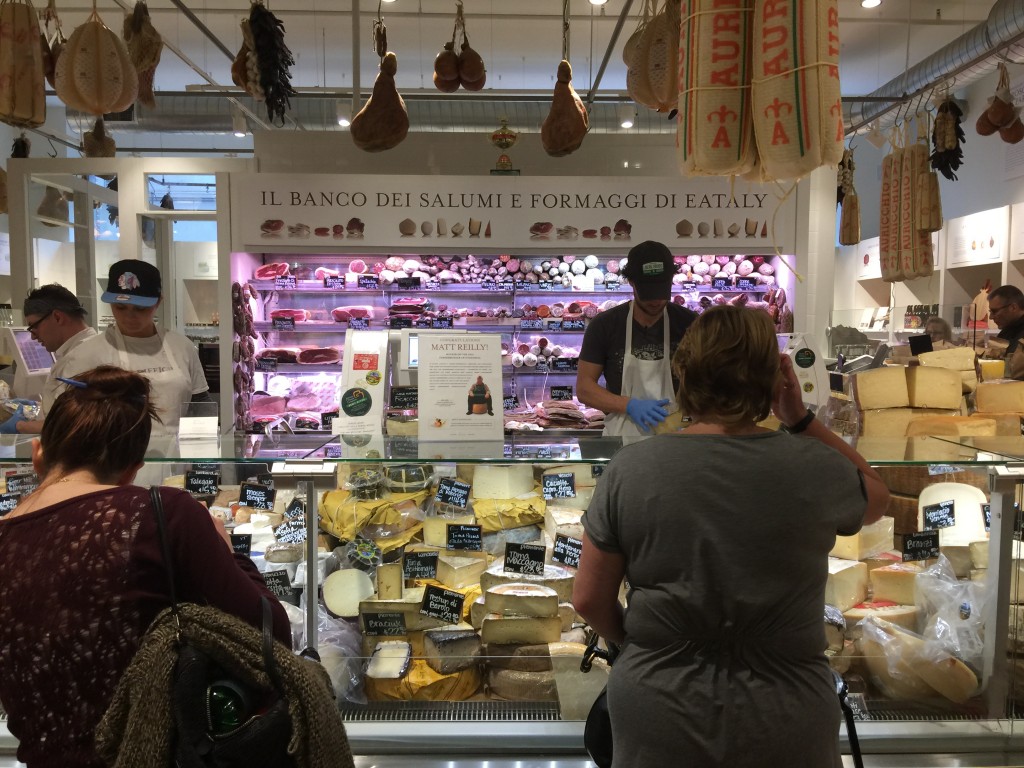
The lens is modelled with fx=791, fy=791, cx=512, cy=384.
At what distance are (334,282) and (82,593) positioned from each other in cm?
579

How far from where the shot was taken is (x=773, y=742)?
1.40 metres

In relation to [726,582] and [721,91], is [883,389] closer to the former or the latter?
[721,91]

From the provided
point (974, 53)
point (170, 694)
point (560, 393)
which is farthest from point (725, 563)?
point (974, 53)

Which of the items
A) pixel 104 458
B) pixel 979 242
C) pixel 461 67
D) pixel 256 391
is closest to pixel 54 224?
pixel 256 391

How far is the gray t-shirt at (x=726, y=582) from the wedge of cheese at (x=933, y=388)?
2035 millimetres

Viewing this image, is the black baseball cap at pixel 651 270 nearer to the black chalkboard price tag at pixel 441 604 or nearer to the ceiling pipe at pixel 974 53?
the black chalkboard price tag at pixel 441 604

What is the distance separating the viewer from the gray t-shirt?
1.37 meters

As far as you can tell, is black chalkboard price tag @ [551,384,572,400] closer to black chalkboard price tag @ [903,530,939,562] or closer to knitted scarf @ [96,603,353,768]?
black chalkboard price tag @ [903,530,939,562]

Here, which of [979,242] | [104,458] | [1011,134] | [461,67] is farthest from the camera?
[979,242]

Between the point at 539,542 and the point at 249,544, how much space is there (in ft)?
2.98

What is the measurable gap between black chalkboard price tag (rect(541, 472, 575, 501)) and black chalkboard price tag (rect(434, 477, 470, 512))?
1.02 feet

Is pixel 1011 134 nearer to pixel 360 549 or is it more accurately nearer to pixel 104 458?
pixel 360 549

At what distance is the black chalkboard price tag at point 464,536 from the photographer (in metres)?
2.48

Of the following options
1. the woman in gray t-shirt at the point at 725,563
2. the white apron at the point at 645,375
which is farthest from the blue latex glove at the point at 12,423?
the woman in gray t-shirt at the point at 725,563
